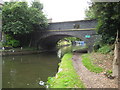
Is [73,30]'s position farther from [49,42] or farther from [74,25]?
[49,42]

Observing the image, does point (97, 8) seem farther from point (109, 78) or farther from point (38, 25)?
point (38, 25)

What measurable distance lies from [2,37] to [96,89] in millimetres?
21098

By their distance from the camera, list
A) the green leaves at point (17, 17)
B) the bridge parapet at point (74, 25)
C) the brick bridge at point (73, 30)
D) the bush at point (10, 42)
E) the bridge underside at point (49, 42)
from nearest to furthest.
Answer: the brick bridge at point (73, 30), the bridge parapet at point (74, 25), the green leaves at point (17, 17), the bush at point (10, 42), the bridge underside at point (49, 42)

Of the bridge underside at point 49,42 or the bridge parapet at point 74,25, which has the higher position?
the bridge parapet at point 74,25

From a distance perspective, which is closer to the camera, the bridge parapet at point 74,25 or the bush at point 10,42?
the bridge parapet at point 74,25

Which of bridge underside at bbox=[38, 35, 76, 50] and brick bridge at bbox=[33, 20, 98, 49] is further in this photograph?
bridge underside at bbox=[38, 35, 76, 50]

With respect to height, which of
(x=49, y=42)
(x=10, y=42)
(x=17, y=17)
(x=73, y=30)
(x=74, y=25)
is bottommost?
(x=49, y=42)

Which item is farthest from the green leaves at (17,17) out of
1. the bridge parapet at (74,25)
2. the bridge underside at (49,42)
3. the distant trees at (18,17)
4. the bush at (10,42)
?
the bridge underside at (49,42)

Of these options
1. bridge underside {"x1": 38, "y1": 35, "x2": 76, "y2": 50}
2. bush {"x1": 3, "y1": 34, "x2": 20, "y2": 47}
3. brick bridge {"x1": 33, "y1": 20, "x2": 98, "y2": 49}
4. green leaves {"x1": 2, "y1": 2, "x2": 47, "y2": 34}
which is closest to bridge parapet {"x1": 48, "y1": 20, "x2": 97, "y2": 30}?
brick bridge {"x1": 33, "y1": 20, "x2": 98, "y2": 49}

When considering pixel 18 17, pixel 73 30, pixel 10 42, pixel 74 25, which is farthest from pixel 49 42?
pixel 18 17

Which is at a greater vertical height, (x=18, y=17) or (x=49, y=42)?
(x=18, y=17)

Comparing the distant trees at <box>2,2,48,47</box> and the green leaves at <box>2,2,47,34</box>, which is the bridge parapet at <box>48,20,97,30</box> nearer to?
the distant trees at <box>2,2,48,47</box>

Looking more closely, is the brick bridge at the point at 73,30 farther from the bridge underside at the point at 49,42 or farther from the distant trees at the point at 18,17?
the distant trees at the point at 18,17

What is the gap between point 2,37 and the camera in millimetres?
21906
